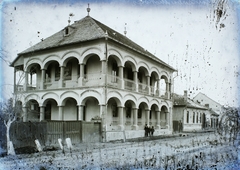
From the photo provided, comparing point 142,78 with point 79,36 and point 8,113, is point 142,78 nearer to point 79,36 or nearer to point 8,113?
point 79,36

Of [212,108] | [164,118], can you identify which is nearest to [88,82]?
[164,118]

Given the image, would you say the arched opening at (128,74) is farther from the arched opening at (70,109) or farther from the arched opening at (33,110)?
the arched opening at (33,110)

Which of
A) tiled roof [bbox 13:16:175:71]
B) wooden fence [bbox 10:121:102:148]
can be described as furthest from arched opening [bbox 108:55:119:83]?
wooden fence [bbox 10:121:102:148]

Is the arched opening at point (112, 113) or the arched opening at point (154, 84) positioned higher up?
the arched opening at point (154, 84)

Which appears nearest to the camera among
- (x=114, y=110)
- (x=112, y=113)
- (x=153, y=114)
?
(x=112, y=113)

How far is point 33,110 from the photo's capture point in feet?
78.7

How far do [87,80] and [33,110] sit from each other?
6.62 meters

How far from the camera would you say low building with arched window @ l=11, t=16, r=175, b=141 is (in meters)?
20.1

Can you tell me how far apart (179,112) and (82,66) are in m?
22.8

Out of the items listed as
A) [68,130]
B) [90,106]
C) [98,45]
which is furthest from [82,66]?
[68,130]

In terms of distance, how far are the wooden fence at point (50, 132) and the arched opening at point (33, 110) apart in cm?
711

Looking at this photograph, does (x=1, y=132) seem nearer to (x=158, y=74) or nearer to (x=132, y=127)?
(x=132, y=127)

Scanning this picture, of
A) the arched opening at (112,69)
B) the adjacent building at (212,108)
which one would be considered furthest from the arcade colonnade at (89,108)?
the adjacent building at (212,108)

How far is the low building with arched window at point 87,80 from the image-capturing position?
2008cm
